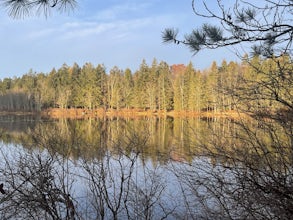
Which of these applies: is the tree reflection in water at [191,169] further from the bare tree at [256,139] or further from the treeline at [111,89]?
the treeline at [111,89]

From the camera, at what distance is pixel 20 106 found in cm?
6334

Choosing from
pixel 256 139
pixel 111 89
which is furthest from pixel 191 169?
pixel 111 89

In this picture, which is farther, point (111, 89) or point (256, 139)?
point (111, 89)

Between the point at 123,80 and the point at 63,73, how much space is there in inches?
533

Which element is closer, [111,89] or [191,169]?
[191,169]

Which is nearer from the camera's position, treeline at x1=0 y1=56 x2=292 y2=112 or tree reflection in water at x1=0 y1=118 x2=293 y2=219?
tree reflection in water at x1=0 y1=118 x2=293 y2=219

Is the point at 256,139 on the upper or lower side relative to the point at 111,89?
lower

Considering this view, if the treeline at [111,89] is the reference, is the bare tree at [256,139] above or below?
below

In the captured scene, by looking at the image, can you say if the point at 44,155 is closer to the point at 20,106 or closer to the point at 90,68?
the point at 90,68

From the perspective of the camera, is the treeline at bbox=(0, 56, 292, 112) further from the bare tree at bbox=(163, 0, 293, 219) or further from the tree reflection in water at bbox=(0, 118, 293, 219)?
the bare tree at bbox=(163, 0, 293, 219)

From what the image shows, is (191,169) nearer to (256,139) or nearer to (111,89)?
(256,139)

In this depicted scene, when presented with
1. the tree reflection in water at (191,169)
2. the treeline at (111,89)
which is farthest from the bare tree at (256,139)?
the treeline at (111,89)

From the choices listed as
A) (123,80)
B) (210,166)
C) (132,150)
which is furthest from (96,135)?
(123,80)

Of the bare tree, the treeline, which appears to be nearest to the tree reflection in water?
the bare tree
